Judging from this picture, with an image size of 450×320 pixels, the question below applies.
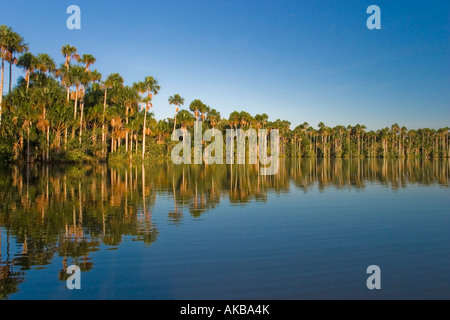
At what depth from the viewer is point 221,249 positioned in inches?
365

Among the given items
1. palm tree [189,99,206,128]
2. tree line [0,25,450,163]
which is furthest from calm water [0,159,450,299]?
palm tree [189,99,206,128]

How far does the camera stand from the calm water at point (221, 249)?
6633 millimetres

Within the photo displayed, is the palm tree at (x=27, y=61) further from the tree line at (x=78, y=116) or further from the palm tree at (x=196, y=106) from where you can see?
the palm tree at (x=196, y=106)

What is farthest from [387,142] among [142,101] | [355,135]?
[142,101]

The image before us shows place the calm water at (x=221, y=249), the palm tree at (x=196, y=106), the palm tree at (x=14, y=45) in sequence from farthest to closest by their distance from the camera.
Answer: the palm tree at (x=196, y=106), the palm tree at (x=14, y=45), the calm water at (x=221, y=249)

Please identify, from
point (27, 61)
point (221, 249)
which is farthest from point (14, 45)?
point (221, 249)

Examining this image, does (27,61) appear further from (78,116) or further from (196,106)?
(196,106)

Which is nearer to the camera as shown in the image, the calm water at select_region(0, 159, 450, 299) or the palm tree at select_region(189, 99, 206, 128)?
the calm water at select_region(0, 159, 450, 299)

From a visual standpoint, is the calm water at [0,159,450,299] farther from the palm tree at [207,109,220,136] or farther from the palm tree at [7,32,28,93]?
the palm tree at [207,109,220,136]

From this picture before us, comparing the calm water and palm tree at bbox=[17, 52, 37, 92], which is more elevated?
palm tree at bbox=[17, 52, 37, 92]

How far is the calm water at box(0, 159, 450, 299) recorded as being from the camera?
21.8ft

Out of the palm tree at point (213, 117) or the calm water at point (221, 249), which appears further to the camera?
the palm tree at point (213, 117)

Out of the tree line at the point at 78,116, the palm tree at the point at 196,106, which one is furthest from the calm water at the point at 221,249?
the palm tree at the point at 196,106
